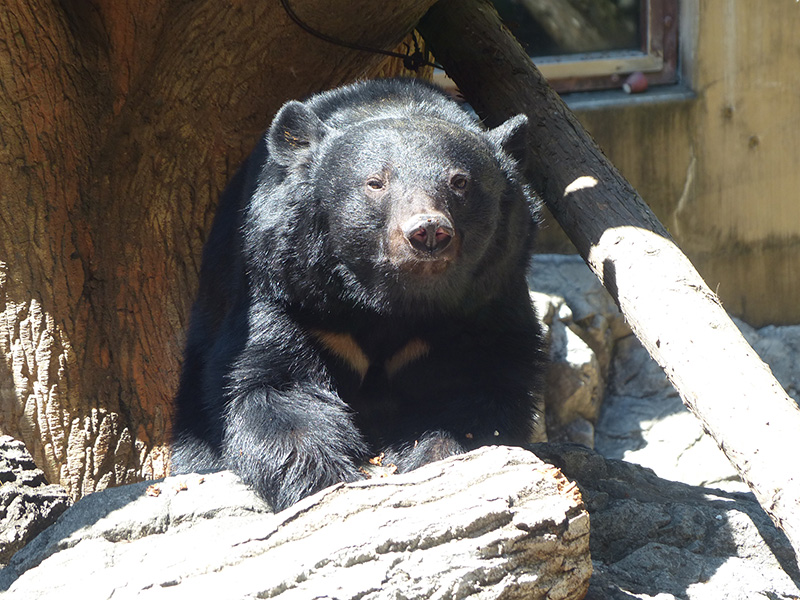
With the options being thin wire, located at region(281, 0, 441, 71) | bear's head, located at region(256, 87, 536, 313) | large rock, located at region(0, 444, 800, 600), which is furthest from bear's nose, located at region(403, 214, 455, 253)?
thin wire, located at region(281, 0, 441, 71)

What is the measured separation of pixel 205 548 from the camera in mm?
2859

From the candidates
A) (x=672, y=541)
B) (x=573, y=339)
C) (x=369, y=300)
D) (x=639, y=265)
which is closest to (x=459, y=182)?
(x=369, y=300)

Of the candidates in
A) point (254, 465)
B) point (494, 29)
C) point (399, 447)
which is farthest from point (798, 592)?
point (494, 29)

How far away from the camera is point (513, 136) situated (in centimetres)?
414

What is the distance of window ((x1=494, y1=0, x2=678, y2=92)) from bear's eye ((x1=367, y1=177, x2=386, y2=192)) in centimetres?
463

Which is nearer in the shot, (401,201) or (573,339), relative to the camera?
(401,201)

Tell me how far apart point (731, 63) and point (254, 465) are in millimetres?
5974

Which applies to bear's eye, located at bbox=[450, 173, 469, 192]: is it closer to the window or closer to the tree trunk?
the tree trunk

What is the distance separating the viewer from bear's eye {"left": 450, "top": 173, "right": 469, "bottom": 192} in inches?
149

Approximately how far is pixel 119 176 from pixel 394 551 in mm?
2739

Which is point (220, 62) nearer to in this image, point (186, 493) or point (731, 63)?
point (186, 493)

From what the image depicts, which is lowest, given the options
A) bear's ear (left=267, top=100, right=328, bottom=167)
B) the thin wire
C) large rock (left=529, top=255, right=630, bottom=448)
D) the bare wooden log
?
large rock (left=529, top=255, right=630, bottom=448)

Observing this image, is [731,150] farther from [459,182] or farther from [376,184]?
[376,184]

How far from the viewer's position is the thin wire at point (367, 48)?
4.50 meters
